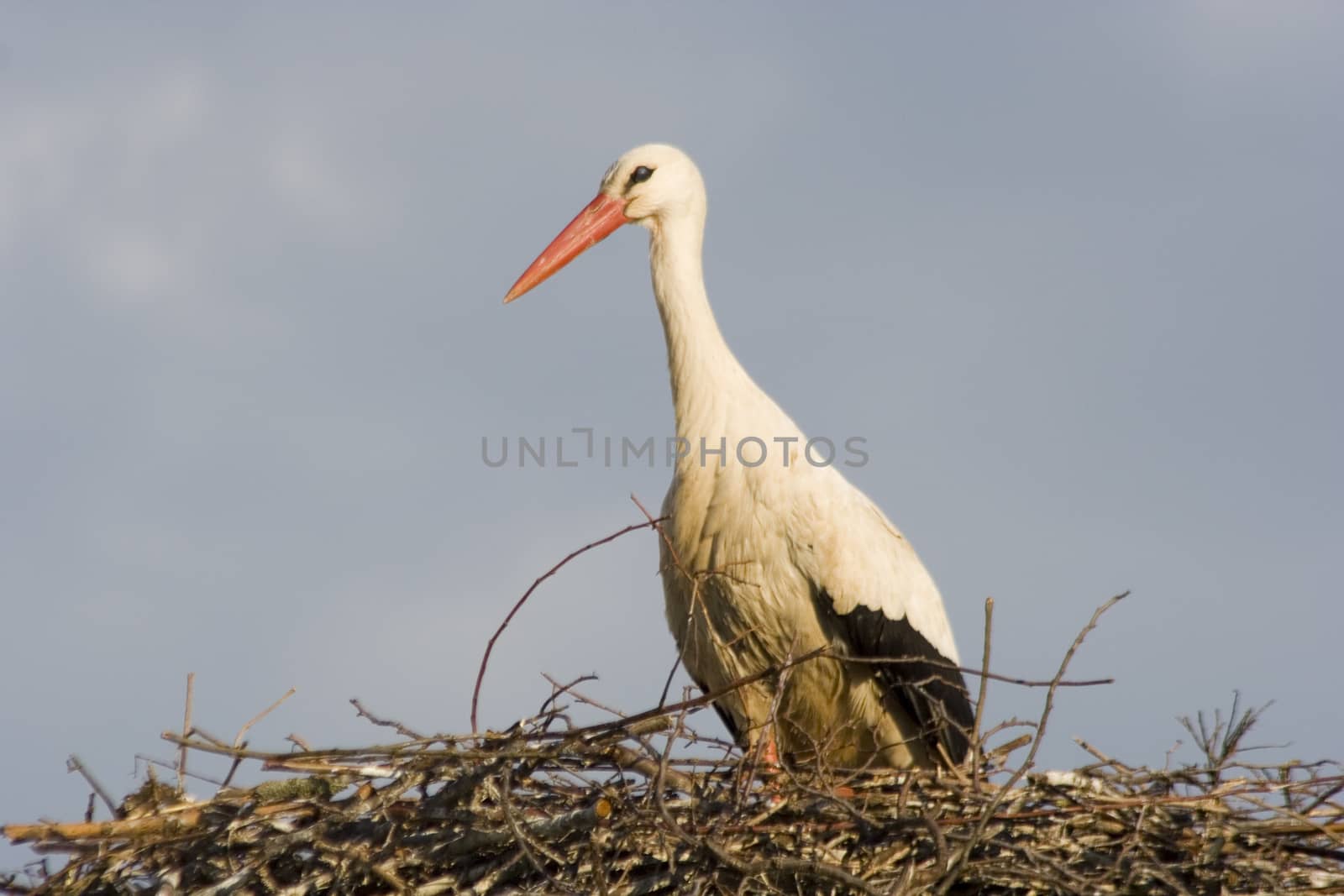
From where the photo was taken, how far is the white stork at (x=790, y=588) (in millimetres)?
4598

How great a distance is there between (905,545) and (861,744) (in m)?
0.63

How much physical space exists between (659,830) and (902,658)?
51.2 inches

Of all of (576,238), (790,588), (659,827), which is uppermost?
(576,238)

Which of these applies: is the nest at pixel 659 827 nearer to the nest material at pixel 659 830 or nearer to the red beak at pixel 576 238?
the nest material at pixel 659 830

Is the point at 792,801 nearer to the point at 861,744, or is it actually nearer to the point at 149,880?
the point at 861,744

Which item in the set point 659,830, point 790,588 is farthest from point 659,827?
point 790,588

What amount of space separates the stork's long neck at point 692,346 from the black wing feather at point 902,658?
686 mm

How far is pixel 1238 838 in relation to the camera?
3.64 meters

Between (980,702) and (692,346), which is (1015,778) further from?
(692,346)

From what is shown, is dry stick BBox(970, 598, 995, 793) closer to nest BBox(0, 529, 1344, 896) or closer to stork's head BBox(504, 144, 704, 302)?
nest BBox(0, 529, 1344, 896)

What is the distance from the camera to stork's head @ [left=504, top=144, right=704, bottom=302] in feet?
17.5

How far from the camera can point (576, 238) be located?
217 inches

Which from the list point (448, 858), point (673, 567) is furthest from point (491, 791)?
point (673, 567)

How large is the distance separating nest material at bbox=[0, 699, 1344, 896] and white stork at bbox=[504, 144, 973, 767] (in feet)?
2.16
